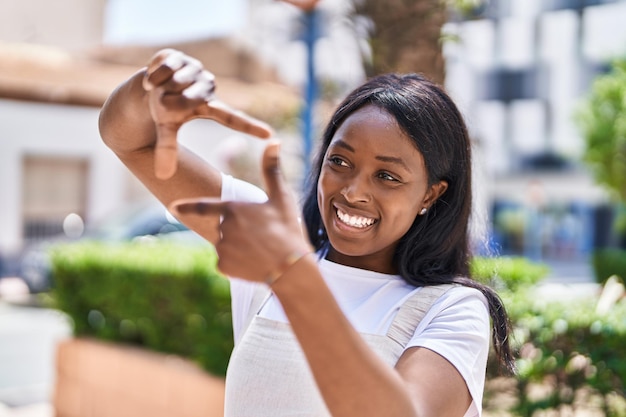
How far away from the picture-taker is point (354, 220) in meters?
1.42

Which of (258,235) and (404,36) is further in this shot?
(404,36)

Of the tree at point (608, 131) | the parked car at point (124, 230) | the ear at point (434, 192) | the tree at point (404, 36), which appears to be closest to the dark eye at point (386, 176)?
the ear at point (434, 192)

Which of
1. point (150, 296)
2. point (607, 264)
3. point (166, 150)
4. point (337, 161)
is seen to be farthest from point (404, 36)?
point (607, 264)

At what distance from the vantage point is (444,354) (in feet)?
4.25

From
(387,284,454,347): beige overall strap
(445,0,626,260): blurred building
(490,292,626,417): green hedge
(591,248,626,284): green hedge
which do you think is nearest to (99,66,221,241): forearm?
(387,284,454,347): beige overall strap

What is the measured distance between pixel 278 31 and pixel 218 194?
344cm

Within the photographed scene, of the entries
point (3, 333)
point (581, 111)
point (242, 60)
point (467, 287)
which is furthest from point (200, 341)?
point (242, 60)

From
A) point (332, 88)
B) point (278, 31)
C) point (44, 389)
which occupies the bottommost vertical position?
point (44, 389)

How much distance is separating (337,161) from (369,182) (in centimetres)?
8

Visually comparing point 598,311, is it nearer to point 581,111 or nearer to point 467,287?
point 467,287

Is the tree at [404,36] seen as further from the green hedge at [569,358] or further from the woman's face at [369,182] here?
the woman's face at [369,182]

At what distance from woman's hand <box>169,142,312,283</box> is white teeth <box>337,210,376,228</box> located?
0.38 m

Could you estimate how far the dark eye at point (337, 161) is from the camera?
144 centimetres

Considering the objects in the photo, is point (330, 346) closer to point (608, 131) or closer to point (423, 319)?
point (423, 319)
